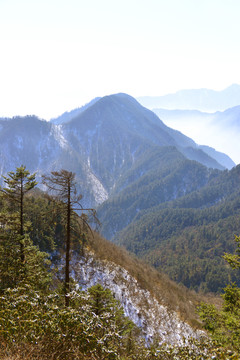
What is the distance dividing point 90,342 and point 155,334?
22122 mm

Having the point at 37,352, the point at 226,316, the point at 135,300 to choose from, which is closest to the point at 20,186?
the point at 37,352

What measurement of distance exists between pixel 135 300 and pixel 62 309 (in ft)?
77.9

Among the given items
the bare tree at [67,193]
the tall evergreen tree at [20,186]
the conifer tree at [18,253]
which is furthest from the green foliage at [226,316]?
the tall evergreen tree at [20,186]

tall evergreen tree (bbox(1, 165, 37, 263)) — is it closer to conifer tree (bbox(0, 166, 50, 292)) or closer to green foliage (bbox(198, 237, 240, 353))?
conifer tree (bbox(0, 166, 50, 292))

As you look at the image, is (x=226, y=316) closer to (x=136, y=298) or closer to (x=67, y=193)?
(x=67, y=193)

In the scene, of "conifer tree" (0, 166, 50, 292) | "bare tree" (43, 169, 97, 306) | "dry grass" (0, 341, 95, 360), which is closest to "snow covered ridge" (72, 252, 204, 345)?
"conifer tree" (0, 166, 50, 292)

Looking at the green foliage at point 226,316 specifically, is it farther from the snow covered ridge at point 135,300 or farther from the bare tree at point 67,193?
the snow covered ridge at point 135,300

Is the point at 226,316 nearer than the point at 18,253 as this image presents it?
Yes

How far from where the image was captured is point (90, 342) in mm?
6047

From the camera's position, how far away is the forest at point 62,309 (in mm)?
5830

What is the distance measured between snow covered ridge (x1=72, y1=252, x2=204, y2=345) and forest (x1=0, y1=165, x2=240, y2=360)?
4.59 m

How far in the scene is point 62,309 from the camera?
6941mm

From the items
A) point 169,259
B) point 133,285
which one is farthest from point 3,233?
point 169,259

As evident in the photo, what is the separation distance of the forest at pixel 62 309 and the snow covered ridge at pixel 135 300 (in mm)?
4592
